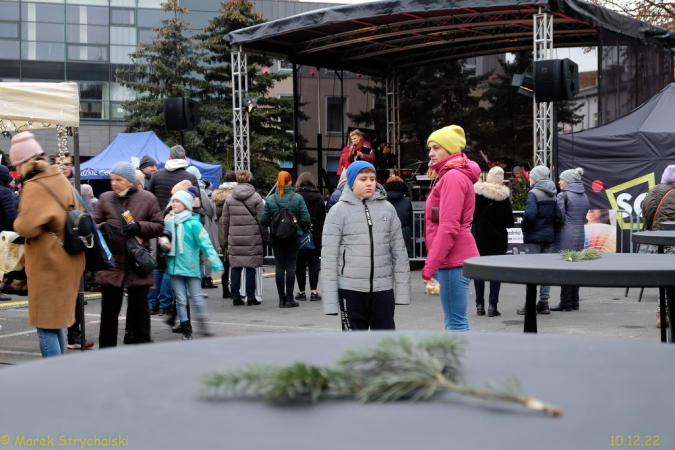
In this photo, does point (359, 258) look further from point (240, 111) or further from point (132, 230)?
point (240, 111)

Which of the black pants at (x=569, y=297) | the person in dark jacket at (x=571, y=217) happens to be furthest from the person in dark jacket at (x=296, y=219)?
the black pants at (x=569, y=297)

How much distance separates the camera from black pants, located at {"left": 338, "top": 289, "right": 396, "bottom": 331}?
18.5 ft

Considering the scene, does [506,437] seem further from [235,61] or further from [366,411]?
[235,61]

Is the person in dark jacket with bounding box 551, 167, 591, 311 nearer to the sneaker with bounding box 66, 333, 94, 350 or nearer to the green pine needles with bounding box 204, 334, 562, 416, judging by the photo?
the sneaker with bounding box 66, 333, 94, 350

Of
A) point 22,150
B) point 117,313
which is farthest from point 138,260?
point 22,150

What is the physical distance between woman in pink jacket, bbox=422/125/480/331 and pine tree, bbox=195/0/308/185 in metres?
26.5

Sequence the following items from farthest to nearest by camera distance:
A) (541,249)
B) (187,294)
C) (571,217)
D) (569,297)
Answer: (569,297) → (571,217) → (541,249) → (187,294)

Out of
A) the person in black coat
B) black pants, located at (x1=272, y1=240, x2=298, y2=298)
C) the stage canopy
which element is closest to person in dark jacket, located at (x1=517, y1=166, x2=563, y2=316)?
the person in black coat

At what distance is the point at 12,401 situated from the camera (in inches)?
64.6

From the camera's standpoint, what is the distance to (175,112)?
17312 mm

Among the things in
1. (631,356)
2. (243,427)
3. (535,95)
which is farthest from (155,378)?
(535,95)

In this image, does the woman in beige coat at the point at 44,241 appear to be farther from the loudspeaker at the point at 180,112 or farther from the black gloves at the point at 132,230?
the loudspeaker at the point at 180,112

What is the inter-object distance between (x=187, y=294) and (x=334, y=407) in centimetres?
703

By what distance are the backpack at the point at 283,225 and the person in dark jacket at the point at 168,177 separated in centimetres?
118
